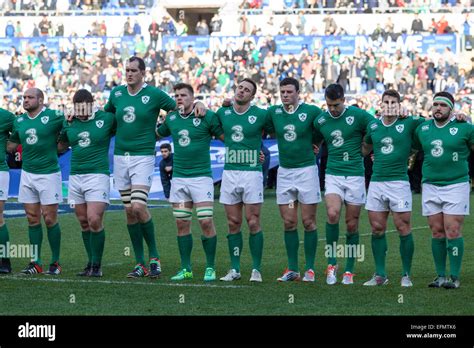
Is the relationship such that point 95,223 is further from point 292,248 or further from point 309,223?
point 309,223

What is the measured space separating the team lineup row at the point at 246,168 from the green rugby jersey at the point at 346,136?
0.01 meters

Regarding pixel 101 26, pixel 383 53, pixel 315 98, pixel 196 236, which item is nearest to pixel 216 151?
pixel 196 236

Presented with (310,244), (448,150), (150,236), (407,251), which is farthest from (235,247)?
(448,150)

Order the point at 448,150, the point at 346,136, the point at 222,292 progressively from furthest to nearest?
the point at 346,136 < the point at 448,150 < the point at 222,292

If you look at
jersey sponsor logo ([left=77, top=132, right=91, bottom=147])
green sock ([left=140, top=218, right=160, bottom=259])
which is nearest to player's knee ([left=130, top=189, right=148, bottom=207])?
green sock ([left=140, top=218, right=160, bottom=259])

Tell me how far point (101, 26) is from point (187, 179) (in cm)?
2669

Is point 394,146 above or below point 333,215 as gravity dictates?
above

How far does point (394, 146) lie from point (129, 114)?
282cm

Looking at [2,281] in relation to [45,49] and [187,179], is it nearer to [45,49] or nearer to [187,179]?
[187,179]

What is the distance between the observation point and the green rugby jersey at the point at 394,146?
1167cm

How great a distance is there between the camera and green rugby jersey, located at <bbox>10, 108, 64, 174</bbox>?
12477 millimetres

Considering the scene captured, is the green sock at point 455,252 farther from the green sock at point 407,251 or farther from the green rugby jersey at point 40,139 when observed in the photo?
the green rugby jersey at point 40,139

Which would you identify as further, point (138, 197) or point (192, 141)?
point (138, 197)

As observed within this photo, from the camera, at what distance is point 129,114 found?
40.5 ft
